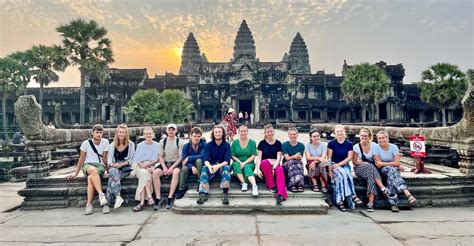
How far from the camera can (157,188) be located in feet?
18.4

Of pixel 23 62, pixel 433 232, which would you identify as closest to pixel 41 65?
pixel 23 62

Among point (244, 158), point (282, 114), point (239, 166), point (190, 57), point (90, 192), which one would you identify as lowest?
point (90, 192)

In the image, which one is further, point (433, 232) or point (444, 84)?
point (444, 84)

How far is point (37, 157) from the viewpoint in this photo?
20.0 ft

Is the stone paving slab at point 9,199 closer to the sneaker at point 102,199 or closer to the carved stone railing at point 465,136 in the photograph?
the sneaker at point 102,199

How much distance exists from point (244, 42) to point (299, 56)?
1182 cm

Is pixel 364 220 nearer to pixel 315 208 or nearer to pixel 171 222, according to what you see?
pixel 315 208

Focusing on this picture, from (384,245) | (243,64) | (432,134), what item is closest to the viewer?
(384,245)

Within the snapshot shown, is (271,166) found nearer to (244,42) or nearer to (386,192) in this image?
(386,192)

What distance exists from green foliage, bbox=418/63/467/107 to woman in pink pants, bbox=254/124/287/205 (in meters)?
32.1

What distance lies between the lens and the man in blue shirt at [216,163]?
536 centimetres

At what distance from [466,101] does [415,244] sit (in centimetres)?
379

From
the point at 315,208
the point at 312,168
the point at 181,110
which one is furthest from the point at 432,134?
the point at 181,110

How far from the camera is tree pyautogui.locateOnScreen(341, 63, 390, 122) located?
33.9m
